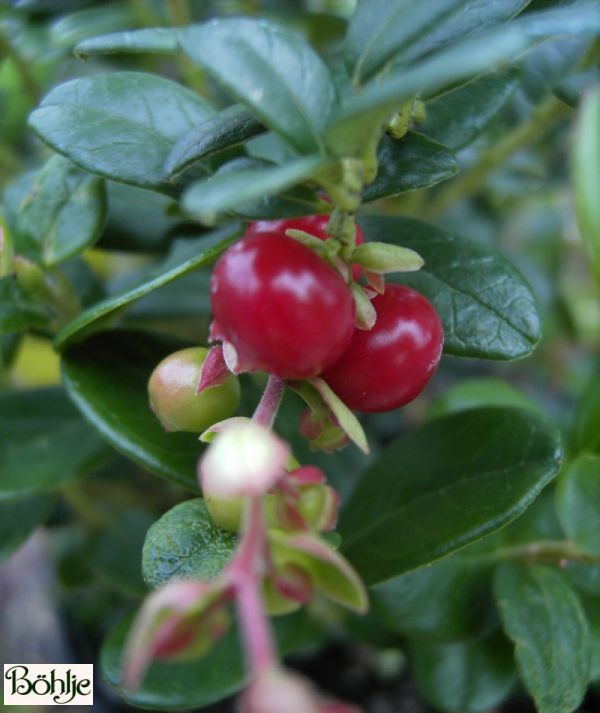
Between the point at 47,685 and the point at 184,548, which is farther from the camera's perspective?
the point at 47,685

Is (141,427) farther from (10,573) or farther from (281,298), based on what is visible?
(10,573)

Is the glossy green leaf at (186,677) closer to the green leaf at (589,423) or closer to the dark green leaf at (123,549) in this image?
the dark green leaf at (123,549)

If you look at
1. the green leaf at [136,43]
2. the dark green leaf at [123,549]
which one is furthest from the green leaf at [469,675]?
the green leaf at [136,43]

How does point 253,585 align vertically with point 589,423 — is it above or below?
above

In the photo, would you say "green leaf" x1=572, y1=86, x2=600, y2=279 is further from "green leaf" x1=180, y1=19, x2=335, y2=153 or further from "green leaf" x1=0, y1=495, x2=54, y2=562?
"green leaf" x1=0, y1=495, x2=54, y2=562

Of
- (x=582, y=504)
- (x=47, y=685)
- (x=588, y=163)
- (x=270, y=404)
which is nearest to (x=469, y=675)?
(x=582, y=504)

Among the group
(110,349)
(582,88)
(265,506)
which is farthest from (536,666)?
(582,88)

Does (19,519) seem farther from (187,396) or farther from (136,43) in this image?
(136,43)
